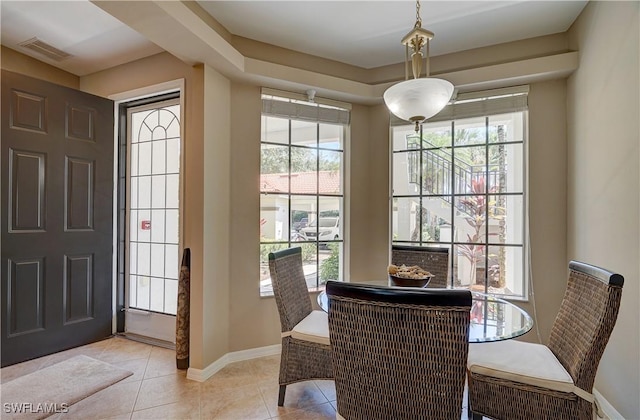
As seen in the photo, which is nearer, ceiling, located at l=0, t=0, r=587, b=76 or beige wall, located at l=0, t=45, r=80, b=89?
ceiling, located at l=0, t=0, r=587, b=76

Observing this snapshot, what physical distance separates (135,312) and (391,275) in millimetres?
2625

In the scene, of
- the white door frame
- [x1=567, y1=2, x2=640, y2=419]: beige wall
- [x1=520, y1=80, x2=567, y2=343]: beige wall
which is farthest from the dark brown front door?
[x1=567, y1=2, x2=640, y2=419]: beige wall

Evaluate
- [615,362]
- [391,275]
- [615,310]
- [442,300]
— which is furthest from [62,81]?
[615,362]

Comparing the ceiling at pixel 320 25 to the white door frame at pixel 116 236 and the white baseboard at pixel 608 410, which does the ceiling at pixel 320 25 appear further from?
the white baseboard at pixel 608 410

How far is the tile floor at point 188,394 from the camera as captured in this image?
78.5 inches

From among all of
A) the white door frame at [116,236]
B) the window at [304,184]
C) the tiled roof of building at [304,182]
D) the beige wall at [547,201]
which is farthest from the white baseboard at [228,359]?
the beige wall at [547,201]

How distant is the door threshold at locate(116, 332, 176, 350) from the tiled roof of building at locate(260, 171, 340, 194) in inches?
66.0

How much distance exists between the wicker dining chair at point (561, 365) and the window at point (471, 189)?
45.9 inches

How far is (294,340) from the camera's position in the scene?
208cm

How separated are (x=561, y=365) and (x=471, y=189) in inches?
66.9

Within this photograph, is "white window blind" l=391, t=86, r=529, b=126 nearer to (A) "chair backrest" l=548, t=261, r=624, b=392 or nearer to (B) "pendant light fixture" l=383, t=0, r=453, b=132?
(B) "pendant light fixture" l=383, t=0, r=453, b=132

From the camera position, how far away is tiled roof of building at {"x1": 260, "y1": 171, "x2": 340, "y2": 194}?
2.99m

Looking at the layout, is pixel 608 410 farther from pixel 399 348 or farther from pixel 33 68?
pixel 33 68

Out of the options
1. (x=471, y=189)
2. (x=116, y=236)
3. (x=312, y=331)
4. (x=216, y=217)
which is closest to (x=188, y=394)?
→ (x=312, y=331)
